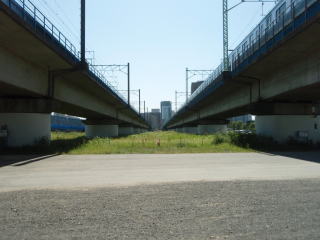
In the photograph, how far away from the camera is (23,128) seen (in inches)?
923

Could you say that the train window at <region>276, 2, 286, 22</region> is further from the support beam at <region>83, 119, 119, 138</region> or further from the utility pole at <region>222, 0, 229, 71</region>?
the support beam at <region>83, 119, 119, 138</region>

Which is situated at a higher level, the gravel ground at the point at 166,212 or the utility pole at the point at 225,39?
the utility pole at the point at 225,39

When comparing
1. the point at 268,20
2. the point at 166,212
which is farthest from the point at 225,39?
the point at 166,212

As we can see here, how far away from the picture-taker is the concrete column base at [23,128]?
23.2m

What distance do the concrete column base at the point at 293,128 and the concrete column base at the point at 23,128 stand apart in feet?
58.1

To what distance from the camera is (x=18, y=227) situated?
5652 millimetres

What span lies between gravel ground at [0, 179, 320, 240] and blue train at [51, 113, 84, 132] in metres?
87.7

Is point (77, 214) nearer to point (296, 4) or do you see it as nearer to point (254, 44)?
point (296, 4)

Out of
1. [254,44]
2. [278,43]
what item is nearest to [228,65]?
[254,44]

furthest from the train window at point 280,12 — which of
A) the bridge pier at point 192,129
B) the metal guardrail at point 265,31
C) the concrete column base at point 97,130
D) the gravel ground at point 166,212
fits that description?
the bridge pier at point 192,129

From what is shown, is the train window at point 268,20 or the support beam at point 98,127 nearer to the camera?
the train window at point 268,20

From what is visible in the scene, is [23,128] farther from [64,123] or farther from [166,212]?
[64,123]

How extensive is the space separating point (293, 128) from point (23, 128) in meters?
20.6

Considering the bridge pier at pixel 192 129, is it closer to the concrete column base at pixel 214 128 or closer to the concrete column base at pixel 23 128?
the concrete column base at pixel 214 128
